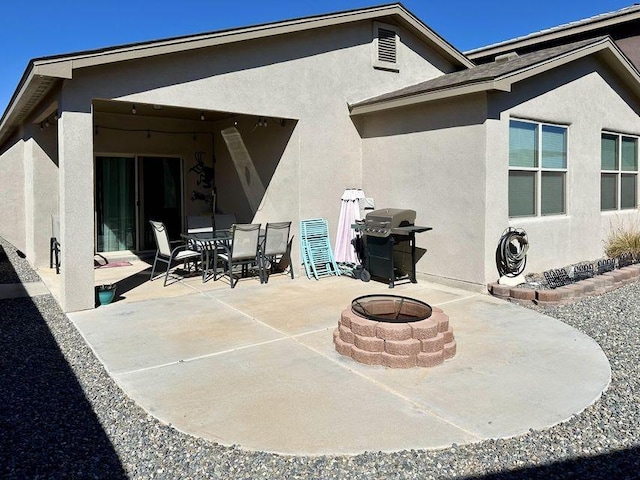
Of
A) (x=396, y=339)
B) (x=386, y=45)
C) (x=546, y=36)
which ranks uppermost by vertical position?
(x=546, y=36)

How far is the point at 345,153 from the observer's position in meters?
9.39

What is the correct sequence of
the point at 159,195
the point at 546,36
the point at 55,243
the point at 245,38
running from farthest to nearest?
the point at 546,36, the point at 159,195, the point at 55,243, the point at 245,38

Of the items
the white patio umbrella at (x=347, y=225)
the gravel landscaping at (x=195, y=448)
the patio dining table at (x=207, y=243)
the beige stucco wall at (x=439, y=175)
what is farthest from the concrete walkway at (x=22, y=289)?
the beige stucco wall at (x=439, y=175)

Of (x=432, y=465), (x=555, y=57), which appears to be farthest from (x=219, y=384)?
(x=555, y=57)

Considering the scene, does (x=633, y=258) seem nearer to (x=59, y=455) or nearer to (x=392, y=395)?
(x=392, y=395)

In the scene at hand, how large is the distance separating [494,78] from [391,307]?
12.4ft

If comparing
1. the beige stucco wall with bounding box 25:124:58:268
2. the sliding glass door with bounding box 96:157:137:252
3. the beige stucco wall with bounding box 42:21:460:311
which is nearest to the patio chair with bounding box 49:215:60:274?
the beige stucco wall with bounding box 25:124:58:268

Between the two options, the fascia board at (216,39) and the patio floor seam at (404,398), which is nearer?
the patio floor seam at (404,398)

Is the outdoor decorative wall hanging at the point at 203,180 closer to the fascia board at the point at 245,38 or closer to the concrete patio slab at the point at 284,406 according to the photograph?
the fascia board at the point at 245,38

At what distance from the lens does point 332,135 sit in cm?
920

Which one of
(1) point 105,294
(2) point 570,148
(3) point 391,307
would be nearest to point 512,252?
(2) point 570,148

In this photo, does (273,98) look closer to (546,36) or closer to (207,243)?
(207,243)

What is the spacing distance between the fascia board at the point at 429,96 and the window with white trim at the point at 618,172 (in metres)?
4.33

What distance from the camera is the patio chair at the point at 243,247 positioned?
8.14 m
